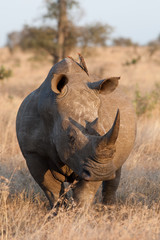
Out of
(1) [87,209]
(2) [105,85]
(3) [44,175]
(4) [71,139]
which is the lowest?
(1) [87,209]

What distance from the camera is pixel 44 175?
447 cm

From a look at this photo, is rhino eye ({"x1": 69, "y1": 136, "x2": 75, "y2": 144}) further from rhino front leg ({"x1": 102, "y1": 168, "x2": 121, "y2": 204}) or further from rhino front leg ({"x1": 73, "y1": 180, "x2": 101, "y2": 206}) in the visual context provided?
rhino front leg ({"x1": 102, "y1": 168, "x2": 121, "y2": 204})

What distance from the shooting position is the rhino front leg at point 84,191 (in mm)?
4074

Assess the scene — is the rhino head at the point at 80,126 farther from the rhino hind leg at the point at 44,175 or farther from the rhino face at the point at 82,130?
the rhino hind leg at the point at 44,175

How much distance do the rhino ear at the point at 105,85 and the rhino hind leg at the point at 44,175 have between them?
1.03 m

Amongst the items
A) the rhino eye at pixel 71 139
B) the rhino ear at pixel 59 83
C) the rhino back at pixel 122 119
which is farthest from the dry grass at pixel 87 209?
the rhino ear at pixel 59 83

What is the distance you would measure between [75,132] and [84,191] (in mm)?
791

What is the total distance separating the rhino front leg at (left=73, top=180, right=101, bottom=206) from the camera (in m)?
4.07

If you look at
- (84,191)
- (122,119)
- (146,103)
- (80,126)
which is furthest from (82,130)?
(146,103)

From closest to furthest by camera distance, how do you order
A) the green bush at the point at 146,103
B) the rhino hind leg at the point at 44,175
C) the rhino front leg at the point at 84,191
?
the rhino front leg at the point at 84,191
the rhino hind leg at the point at 44,175
the green bush at the point at 146,103

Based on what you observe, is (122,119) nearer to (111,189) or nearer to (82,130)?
(111,189)

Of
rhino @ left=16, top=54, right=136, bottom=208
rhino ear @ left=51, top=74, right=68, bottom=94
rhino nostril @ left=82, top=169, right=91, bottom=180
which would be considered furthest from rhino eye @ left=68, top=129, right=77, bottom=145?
rhino ear @ left=51, top=74, right=68, bottom=94

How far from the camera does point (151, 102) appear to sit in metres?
10.1

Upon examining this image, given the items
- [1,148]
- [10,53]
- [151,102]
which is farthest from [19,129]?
[10,53]
